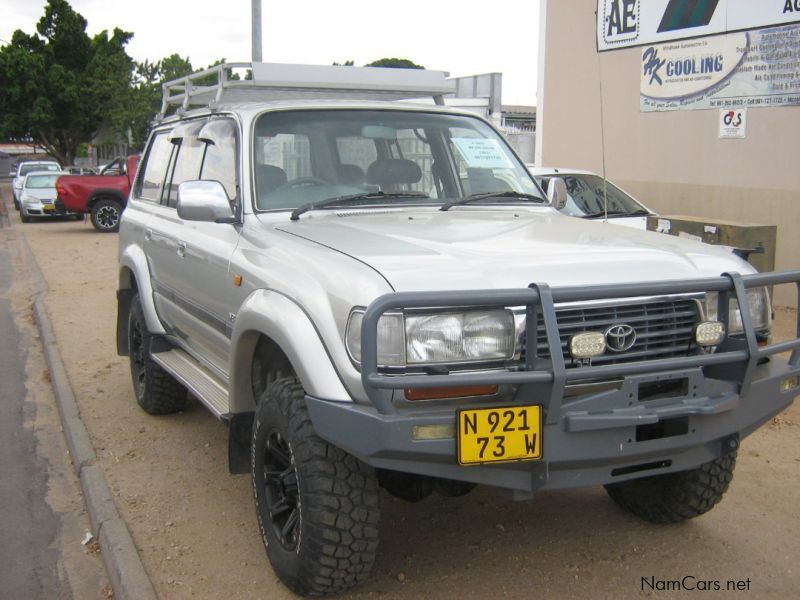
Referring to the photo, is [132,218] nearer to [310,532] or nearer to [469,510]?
[469,510]

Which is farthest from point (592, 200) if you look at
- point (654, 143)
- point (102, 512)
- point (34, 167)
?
point (34, 167)

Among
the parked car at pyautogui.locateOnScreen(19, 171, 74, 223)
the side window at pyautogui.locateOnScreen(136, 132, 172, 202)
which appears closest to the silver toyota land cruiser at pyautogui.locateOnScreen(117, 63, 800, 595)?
the side window at pyautogui.locateOnScreen(136, 132, 172, 202)

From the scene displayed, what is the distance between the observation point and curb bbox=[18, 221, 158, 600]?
354 centimetres

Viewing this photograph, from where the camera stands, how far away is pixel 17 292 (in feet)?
39.6

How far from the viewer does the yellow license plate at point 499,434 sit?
2.79 m

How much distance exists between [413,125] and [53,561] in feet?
9.04

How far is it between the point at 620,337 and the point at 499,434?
608mm

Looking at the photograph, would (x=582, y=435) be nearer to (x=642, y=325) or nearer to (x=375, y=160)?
(x=642, y=325)

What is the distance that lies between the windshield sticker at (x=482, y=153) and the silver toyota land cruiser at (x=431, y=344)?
30 cm

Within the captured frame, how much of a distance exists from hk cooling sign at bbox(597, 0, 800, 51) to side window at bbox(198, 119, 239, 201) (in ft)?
21.3

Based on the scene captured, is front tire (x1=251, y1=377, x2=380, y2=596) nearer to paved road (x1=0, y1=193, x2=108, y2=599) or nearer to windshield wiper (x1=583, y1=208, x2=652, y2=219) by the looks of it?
paved road (x1=0, y1=193, x2=108, y2=599)

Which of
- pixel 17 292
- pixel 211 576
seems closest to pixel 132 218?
pixel 211 576

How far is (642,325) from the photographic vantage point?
10.3 ft

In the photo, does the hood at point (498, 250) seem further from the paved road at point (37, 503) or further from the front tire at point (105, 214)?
the front tire at point (105, 214)
